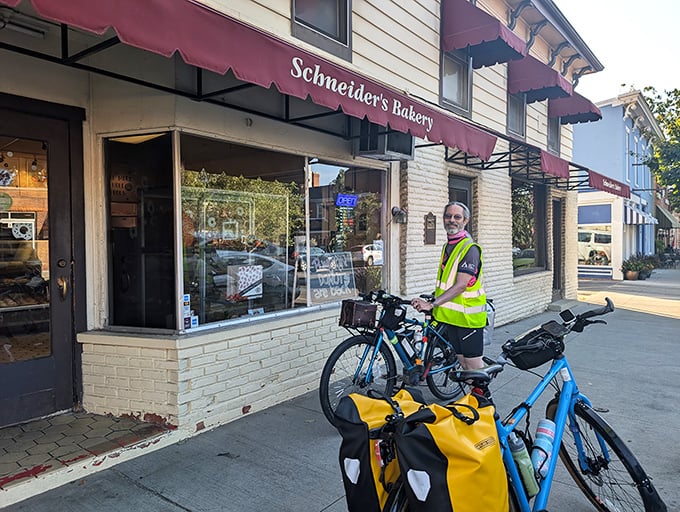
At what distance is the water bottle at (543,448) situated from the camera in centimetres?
245

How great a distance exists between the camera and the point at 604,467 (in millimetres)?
2791

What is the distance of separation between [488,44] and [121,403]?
6.71m

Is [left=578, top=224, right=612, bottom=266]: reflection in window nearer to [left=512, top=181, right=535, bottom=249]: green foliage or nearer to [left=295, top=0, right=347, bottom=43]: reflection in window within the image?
[left=512, top=181, right=535, bottom=249]: green foliage

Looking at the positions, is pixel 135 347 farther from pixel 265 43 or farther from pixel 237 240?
pixel 265 43

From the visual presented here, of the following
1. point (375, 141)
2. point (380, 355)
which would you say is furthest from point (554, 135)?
point (380, 355)

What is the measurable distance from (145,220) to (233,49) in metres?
2.00

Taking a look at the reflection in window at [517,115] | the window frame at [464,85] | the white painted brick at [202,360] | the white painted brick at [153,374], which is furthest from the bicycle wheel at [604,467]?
the reflection in window at [517,115]

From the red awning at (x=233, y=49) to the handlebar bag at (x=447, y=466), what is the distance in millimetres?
2124

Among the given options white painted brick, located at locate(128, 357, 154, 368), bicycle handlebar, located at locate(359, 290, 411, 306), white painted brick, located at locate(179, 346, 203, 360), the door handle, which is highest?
the door handle

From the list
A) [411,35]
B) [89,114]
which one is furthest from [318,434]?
[411,35]

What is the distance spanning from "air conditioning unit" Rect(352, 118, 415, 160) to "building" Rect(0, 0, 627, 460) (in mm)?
22

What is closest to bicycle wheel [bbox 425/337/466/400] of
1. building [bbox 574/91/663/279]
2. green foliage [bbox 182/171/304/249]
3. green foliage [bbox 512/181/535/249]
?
green foliage [bbox 182/171/304/249]

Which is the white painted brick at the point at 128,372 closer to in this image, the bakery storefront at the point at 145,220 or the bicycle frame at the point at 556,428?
the bakery storefront at the point at 145,220

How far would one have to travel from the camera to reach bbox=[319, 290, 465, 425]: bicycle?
13.9 feet
